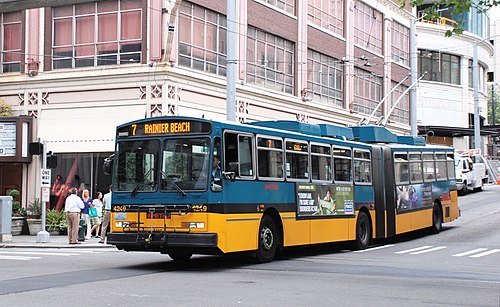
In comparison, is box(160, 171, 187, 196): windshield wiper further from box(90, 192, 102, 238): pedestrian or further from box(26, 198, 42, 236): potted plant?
box(26, 198, 42, 236): potted plant

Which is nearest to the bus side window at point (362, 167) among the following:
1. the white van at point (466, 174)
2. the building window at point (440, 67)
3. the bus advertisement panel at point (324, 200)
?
the bus advertisement panel at point (324, 200)

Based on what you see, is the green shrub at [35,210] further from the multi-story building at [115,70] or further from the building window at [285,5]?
the building window at [285,5]

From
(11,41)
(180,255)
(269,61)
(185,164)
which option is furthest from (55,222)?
(185,164)

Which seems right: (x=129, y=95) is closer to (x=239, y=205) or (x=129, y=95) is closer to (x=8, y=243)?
(x=8, y=243)

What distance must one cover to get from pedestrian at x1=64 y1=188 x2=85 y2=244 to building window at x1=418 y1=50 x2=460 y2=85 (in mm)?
49699

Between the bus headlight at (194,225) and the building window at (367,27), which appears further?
the building window at (367,27)

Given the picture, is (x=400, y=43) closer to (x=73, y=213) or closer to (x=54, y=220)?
(x=54, y=220)

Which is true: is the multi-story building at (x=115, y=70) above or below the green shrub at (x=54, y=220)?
above

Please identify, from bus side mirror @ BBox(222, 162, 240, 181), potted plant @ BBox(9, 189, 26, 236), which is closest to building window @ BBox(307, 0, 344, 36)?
potted plant @ BBox(9, 189, 26, 236)

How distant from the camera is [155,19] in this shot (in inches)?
1173

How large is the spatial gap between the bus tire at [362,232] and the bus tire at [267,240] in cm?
460

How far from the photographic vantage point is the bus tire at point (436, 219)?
26.7 metres

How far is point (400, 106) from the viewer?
2186 inches

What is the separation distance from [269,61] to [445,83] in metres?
37.5
